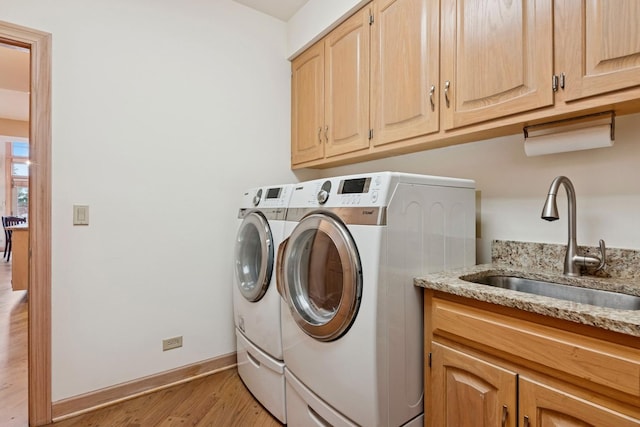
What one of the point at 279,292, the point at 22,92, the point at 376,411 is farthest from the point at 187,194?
the point at 22,92

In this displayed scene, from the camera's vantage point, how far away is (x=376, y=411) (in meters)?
1.17

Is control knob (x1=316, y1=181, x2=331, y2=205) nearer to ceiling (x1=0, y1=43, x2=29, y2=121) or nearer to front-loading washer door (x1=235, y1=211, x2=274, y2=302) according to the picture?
front-loading washer door (x1=235, y1=211, x2=274, y2=302)

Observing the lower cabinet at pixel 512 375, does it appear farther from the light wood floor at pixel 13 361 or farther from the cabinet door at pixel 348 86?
the light wood floor at pixel 13 361

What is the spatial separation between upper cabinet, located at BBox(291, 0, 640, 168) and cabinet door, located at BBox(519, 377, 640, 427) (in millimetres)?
911

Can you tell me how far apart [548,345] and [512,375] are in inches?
6.5

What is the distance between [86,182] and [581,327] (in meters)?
2.30

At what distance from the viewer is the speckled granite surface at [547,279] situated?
0.84 metres

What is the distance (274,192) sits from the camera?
1844 mm

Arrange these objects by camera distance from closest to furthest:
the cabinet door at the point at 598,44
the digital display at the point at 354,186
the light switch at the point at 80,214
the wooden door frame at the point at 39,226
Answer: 1. the cabinet door at the point at 598,44
2. the digital display at the point at 354,186
3. the wooden door frame at the point at 39,226
4. the light switch at the point at 80,214

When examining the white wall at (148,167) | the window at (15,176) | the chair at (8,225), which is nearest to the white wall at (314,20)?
the white wall at (148,167)

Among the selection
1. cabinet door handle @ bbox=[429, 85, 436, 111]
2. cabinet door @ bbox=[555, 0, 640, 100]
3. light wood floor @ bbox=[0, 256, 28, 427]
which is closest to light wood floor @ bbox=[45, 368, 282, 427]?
light wood floor @ bbox=[0, 256, 28, 427]

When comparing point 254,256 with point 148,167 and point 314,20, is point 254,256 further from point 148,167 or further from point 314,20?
point 314,20

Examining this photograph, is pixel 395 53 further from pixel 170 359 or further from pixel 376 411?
pixel 170 359

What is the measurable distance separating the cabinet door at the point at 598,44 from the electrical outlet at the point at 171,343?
238 centimetres
